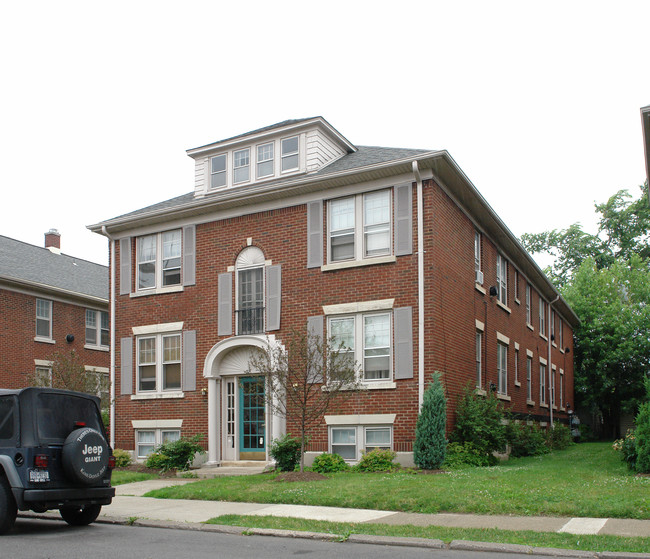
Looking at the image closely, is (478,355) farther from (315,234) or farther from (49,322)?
(49,322)

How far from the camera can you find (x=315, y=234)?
19.8 metres

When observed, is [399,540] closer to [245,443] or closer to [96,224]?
[245,443]

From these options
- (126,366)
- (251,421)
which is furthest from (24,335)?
(251,421)

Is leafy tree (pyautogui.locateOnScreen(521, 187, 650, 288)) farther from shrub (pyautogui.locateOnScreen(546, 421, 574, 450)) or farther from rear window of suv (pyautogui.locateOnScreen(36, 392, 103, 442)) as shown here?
rear window of suv (pyautogui.locateOnScreen(36, 392, 103, 442))

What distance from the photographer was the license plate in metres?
10.1

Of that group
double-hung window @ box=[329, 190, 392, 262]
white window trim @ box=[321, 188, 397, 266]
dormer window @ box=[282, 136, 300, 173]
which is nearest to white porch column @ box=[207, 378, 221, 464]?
white window trim @ box=[321, 188, 397, 266]

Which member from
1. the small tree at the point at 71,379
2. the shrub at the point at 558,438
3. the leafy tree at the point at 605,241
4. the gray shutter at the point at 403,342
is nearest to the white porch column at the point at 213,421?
the small tree at the point at 71,379

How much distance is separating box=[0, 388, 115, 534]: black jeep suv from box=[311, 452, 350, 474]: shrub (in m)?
6.98

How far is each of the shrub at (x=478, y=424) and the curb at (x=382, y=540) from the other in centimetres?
872

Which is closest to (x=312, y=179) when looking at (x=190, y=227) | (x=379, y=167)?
(x=379, y=167)

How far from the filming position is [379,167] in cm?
1839

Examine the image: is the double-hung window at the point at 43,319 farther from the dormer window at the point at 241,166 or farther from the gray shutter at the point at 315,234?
the gray shutter at the point at 315,234

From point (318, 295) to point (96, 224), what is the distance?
26.6 feet

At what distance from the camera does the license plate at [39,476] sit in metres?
10.1
